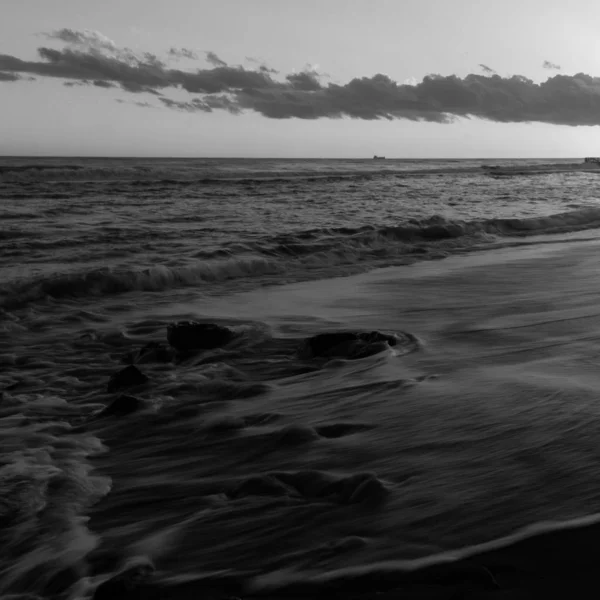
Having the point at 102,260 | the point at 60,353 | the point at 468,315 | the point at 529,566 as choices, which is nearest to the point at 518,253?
the point at 468,315

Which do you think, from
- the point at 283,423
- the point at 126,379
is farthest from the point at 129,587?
the point at 126,379

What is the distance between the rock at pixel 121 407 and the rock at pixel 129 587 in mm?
1604

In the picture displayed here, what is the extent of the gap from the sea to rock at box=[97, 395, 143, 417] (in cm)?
2

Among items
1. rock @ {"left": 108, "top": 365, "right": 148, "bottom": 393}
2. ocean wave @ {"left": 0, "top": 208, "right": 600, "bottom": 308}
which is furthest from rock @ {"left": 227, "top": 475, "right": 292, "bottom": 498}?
ocean wave @ {"left": 0, "top": 208, "right": 600, "bottom": 308}

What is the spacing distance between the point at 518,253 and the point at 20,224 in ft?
28.0

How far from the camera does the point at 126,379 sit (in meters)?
4.10

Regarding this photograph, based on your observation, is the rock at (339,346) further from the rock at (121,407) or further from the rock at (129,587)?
the rock at (129,587)

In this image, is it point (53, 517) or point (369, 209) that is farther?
point (369, 209)

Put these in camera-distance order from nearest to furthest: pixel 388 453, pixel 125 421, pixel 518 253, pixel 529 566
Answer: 1. pixel 529 566
2. pixel 388 453
3. pixel 125 421
4. pixel 518 253

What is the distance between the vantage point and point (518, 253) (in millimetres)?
10203

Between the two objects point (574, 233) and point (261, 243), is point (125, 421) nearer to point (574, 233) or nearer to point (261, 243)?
point (261, 243)

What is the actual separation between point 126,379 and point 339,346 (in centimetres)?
140

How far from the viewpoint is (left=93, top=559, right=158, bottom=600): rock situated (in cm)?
195

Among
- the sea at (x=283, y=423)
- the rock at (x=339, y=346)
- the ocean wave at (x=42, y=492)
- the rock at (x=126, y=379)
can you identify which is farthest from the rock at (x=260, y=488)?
the rock at (x=339, y=346)
